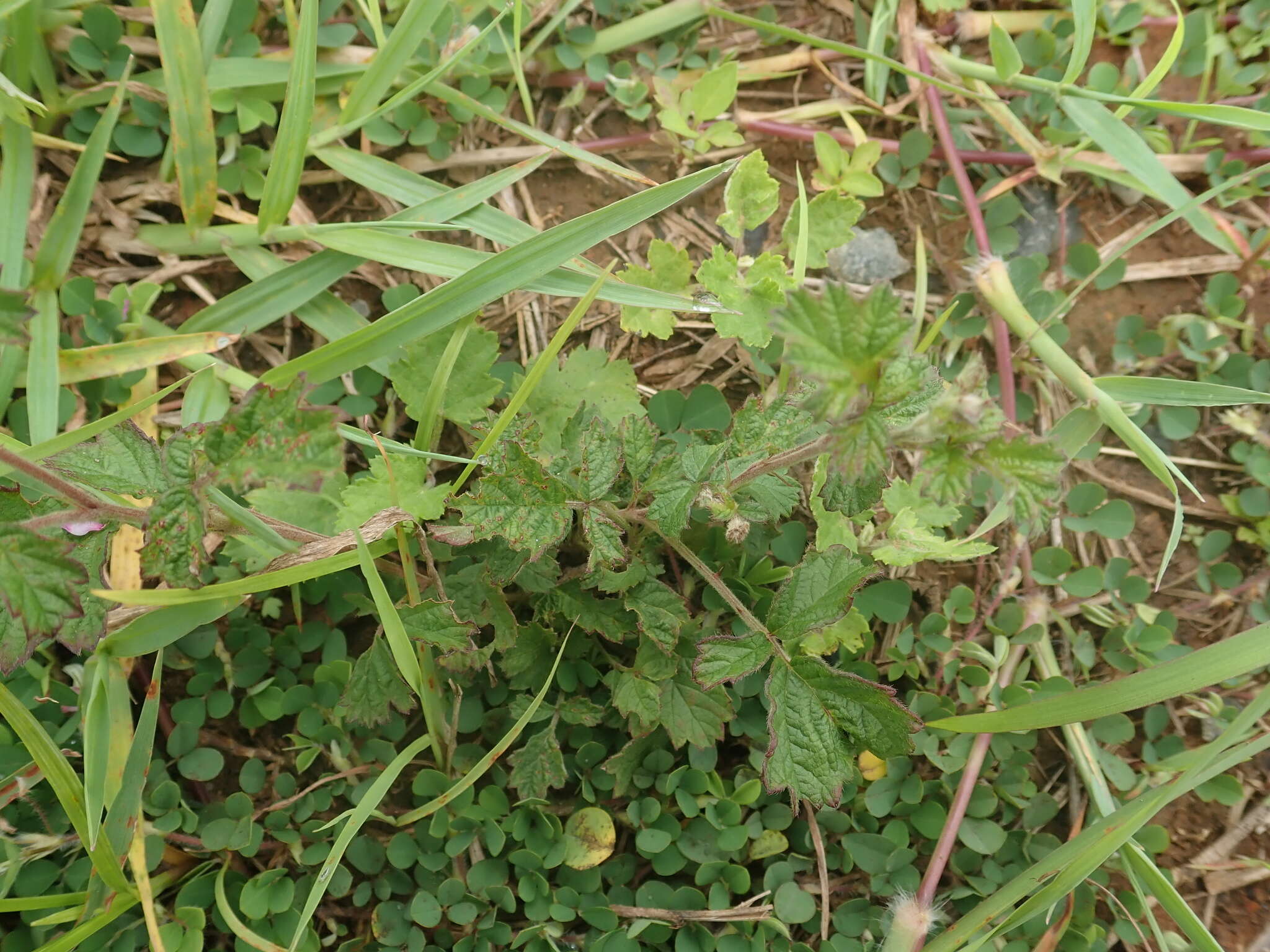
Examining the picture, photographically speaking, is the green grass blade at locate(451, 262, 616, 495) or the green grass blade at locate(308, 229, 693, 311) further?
the green grass blade at locate(308, 229, 693, 311)

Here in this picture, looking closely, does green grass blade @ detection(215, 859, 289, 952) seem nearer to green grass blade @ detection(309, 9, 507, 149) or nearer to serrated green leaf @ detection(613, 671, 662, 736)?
serrated green leaf @ detection(613, 671, 662, 736)

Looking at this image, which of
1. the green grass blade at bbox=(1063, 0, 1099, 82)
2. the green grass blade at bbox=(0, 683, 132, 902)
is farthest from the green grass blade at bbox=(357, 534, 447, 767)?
the green grass blade at bbox=(1063, 0, 1099, 82)

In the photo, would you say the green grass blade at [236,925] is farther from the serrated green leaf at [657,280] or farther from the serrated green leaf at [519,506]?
the serrated green leaf at [657,280]

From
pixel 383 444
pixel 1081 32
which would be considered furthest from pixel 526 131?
pixel 1081 32

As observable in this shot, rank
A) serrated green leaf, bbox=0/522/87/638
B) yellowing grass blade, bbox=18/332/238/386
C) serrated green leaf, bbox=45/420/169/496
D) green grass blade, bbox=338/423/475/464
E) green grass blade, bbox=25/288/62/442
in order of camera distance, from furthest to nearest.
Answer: yellowing grass blade, bbox=18/332/238/386, green grass blade, bbox=25/288/62/442, green grass blade, bbox=338/423/475/464, serrated green leaf, bbox=45/420/169/496, serrated green leaf, bbox=0/522/87/638

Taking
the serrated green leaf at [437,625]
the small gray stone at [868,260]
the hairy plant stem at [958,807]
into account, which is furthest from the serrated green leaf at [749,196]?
the hairy plant stem at [958,807]

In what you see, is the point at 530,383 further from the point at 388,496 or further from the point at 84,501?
the point at 84,501

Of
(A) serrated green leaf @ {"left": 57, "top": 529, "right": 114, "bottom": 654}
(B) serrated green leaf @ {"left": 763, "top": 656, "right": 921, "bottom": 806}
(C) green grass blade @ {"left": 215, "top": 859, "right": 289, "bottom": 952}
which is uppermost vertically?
(A) serrated green leaf @ {"left": 57, "top": 529, "right": 114, "bottom": 654}
